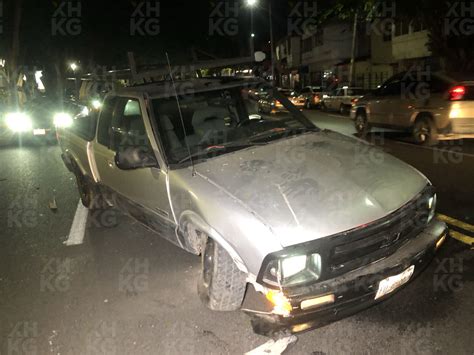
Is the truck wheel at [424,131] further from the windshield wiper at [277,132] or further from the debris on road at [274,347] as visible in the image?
the debris on road at [274,347]

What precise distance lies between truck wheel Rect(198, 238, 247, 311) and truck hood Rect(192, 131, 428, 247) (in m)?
0.46

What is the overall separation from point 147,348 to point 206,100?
7.91ft

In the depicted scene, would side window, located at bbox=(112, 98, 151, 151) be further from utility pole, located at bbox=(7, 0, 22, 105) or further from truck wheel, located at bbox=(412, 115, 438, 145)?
utility pole, located at bbox=(7, 0, 22, 105)

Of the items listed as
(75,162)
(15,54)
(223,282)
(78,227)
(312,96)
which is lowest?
(78,227)

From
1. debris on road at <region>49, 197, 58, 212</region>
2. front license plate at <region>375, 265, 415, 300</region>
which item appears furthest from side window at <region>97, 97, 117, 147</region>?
front license plate at <region>375, 265, 415, 300</region>

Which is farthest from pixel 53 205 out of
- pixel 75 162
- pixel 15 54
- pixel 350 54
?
pixel 350 54

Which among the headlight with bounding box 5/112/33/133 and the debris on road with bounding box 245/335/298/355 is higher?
the headlight with bounding box 5/112/33/133

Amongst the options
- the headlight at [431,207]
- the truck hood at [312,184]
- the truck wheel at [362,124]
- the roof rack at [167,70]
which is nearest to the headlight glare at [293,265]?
the truck hood at [312,184]

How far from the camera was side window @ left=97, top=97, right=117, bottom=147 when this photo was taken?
4.86 meters

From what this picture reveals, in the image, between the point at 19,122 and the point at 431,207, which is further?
the point at 19,122

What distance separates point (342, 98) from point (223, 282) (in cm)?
1885

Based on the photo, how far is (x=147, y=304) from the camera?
3666 millimetres

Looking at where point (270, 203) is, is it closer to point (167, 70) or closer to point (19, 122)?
point (167, 70)

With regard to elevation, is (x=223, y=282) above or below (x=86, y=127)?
below
